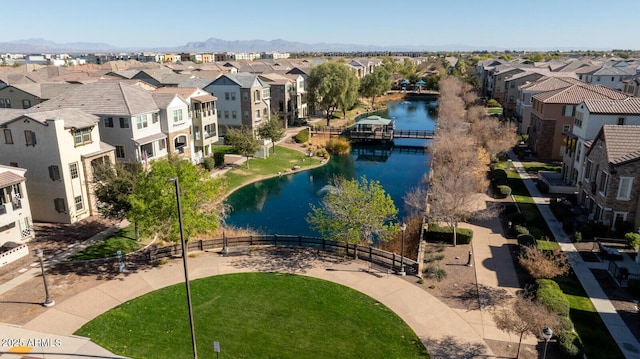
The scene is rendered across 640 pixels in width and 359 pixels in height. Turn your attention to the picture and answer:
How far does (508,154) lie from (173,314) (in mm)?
54037

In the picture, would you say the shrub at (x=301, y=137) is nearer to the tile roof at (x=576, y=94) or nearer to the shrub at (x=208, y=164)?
the shrub at (x=208, y=164)

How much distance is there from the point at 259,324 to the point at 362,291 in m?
6.78

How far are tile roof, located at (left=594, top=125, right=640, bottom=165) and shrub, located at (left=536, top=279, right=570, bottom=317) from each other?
640 inches

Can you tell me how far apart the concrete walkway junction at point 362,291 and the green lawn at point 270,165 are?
22417 millimetres

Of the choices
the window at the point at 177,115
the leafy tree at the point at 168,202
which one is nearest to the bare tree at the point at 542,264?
the leafy tree at the point at 168,202

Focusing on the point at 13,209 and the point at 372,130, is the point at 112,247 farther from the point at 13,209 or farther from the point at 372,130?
the point at 372,130

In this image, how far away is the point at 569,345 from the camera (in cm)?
1991

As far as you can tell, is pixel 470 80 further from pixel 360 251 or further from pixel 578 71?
pixel 360 251

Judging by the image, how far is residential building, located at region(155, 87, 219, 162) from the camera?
56.2 m

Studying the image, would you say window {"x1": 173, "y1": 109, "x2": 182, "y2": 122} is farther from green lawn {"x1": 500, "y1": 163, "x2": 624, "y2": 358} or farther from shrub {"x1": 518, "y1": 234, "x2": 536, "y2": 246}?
green lawn {"x1": 500, "y1": 163, "x2": 624, "y2": 358}

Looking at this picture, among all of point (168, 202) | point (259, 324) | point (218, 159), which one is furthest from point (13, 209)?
point (218, 159)

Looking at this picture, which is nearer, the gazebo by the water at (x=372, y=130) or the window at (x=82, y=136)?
the window at (x=82, y=136)

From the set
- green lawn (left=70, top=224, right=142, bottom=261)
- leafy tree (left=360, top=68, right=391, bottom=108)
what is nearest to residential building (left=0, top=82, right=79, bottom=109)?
green lawn (left=70, top=224, right=142, bottom=261)

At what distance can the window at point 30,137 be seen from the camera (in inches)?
1410
